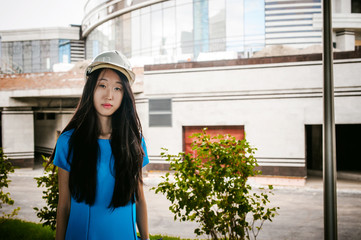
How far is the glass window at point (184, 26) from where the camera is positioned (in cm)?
1819

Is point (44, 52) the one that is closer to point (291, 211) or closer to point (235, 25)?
point (235, 25)

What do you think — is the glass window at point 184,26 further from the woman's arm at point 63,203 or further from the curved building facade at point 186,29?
the woman's arm at point 63,203

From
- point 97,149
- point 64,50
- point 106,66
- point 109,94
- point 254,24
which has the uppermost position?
point 64,50

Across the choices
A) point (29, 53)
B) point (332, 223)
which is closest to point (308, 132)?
point (332, 223)

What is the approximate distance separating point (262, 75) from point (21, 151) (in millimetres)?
12392

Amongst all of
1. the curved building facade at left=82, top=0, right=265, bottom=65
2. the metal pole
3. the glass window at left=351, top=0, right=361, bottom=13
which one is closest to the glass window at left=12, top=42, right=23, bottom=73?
the curved building facade at left=82, top=0, right=265, bottom=65

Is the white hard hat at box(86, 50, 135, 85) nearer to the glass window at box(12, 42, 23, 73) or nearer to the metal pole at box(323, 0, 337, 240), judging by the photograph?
the metal pole at box(323, 0, 337, 240)

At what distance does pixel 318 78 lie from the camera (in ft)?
36.5

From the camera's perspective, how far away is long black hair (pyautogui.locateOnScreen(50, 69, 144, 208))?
1.84 m

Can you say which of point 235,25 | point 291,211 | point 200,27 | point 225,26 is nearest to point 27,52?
point 200,27

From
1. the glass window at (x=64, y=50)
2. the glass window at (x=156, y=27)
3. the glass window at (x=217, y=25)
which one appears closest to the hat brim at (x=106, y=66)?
the glass window at (x=217, y=25)

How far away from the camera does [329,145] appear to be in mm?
3229

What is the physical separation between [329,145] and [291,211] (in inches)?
207

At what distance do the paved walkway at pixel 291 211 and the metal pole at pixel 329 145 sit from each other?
9.74 ft
